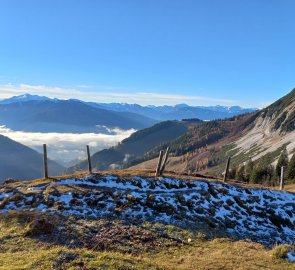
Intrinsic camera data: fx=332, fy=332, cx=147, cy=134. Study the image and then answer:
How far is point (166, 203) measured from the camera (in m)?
26.8

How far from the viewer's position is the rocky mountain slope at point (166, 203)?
24.4 m

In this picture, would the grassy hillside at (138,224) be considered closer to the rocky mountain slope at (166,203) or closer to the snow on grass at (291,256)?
the rocky mountain slope at (166,203)

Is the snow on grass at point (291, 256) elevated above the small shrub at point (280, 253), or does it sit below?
below

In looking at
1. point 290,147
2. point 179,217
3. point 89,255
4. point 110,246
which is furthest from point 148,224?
point 290,147

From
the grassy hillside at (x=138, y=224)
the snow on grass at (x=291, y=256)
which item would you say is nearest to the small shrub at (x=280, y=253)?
the grassy hillside at (x=138, y=224)

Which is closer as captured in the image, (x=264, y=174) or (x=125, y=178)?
(x=125, y=178)

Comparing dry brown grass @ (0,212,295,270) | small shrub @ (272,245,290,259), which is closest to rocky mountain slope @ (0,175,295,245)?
dry brown grass @ (0,212,295,270)

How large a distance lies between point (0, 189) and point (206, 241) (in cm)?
1896

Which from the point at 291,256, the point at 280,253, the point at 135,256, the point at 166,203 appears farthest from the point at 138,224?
the point at 291,256

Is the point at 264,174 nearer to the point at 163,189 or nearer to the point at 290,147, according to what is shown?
the point at 163,189

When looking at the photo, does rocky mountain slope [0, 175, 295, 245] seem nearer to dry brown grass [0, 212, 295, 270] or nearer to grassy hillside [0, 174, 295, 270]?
grassy hillside [0, 174, 295, 270]

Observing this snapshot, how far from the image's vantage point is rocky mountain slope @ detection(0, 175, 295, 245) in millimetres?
24422

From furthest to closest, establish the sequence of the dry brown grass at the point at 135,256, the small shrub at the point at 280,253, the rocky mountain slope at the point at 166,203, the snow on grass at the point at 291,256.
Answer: the rocky mountain slope at the point at 166,203
the small shrub at the point at 280,253
the snow on grass at the point at 291,256
the dry brown grass at the point at 135,256

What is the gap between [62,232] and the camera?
20141mm
